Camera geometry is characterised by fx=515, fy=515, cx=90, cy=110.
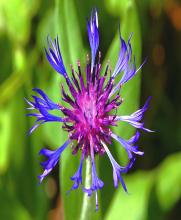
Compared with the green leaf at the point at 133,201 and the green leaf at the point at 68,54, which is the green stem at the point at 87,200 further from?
the green leaf at the point at 133,201

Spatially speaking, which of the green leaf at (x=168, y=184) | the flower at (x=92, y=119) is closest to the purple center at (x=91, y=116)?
the flower at (x=92, y=119)

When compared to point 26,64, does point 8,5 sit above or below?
above

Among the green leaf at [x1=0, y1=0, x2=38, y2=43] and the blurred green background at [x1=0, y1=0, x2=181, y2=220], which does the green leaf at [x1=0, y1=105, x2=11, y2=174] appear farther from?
the green leaf at [x1=0, y1=0, x2=38, y2=43]

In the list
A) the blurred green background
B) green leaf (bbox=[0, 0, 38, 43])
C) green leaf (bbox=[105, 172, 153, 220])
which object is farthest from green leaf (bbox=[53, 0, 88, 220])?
green leaf (bbox=[0, 0, 38, 43])

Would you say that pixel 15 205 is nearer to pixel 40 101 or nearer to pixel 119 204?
pixel 119 204

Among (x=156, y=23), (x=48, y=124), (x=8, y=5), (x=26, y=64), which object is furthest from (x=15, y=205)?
(x=156, y=23)

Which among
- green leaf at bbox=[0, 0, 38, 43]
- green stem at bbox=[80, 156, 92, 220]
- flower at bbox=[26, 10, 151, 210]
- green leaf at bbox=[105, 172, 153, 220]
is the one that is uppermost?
green leaf at bbox=[0, 0, 38, 43]

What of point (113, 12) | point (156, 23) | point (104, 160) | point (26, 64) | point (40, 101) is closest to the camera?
point (40, 101)

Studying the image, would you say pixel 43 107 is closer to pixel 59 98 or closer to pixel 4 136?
pixel 59 98

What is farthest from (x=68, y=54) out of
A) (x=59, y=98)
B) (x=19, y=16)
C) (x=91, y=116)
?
(x=19, y=16)
